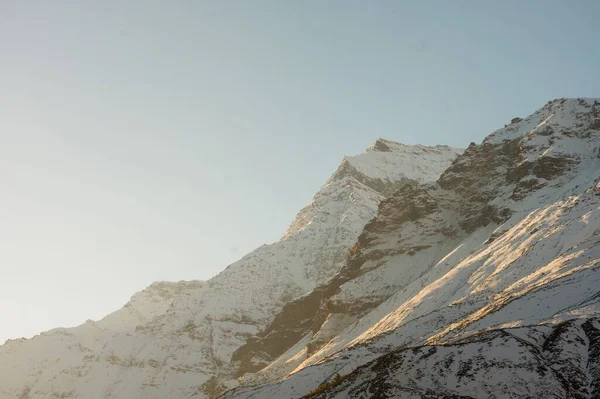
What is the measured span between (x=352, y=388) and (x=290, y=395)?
2376cm

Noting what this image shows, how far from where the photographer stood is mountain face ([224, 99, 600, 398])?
60.4 m

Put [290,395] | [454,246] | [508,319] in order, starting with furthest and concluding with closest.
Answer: [454,246], [290,395], [508,319]

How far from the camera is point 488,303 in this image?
102 meters

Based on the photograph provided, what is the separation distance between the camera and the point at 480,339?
67250mm

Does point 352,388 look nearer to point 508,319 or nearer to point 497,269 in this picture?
point 508,319

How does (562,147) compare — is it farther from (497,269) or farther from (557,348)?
(557,348)

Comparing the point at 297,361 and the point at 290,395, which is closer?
the point at 290,395

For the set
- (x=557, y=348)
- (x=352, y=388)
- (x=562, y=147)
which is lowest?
(x=557, y=348)

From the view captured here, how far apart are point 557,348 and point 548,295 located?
77.0 ft

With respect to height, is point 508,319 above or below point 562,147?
below

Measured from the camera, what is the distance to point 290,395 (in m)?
88.1

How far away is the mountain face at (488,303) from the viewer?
60438 millimetres

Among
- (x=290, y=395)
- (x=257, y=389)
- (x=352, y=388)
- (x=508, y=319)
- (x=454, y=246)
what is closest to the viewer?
(x=352, y=388)

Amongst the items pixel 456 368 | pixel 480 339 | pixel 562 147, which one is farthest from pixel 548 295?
pixel 562 147
